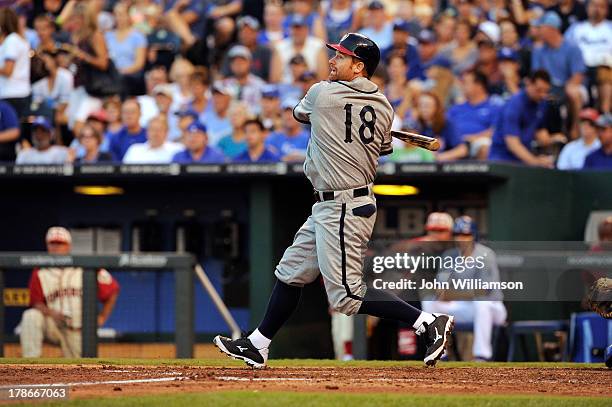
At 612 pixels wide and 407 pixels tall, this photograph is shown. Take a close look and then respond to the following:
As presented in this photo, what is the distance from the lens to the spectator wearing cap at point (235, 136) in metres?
12.9

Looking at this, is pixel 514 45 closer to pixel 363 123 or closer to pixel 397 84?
pixel 397 84

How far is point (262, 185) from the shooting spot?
11.7m

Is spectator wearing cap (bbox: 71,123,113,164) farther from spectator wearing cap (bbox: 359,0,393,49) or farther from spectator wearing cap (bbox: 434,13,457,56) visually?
spectator wearing cap (bbox: 434,13,457,56)

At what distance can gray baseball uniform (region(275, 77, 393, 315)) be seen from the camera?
259 inches

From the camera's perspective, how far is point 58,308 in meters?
9.96

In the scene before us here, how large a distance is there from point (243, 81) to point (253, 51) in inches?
27.9

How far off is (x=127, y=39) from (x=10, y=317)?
223 inches

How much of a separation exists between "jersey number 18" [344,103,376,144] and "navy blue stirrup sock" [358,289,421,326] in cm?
78

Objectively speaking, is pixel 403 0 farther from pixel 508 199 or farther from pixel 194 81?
pixel 508 199

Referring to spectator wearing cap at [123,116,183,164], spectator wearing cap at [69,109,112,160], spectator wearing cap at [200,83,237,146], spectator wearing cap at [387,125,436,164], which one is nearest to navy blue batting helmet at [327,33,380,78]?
spectator wearing cap at [387,125,436,164]

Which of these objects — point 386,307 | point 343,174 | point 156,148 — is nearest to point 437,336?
point 386,307

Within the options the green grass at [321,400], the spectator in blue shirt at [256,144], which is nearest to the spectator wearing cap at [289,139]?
the spectator in blue shirt at [256,144]

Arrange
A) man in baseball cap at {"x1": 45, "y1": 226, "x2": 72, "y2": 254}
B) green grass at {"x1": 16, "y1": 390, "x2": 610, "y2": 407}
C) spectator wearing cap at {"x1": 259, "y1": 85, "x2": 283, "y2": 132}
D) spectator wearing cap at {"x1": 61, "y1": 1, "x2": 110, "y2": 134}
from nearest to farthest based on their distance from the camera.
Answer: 1. green grass at {"x1": 16, "y1": 390, "x2": 610, "y2": 407}
2. man in baseball cap at {"x1": 45, "y1": 226, "x2": 72, "y2": 254}
3. spectator wearing cap at {"x1": 259, "y1": 85, "x2": 283, "y2": 132}
4. spectator wearing cap at {"x1": 61, "y1": 1, "x2": 110, "y2": 134}

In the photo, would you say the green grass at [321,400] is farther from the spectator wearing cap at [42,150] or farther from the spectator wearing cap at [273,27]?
the spectator wearing cap at [273,27]
